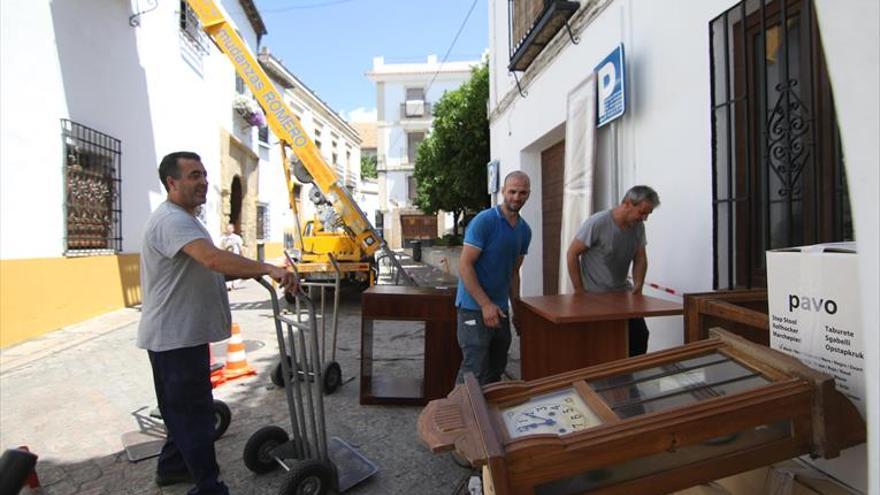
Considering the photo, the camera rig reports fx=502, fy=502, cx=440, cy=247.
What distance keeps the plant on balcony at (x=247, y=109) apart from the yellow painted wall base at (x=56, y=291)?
6969 mm

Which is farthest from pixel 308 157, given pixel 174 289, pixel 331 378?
pixel 174 289

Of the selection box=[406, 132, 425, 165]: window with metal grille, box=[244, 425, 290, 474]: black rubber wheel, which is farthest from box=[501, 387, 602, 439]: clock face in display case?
box=[406, 132, 425, 165]: window with metal grille

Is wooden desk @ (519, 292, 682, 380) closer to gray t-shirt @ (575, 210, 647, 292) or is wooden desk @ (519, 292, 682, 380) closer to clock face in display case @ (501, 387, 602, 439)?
gray t-shirt @ (575, 210, 647, 292)

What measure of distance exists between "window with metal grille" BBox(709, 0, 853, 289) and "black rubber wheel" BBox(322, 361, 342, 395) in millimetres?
3046

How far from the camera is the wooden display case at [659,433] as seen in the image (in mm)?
1159

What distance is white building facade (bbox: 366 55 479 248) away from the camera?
30438 mm

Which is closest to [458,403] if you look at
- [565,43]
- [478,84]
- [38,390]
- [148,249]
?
[148,249]

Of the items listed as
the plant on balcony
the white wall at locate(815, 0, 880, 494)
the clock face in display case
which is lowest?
the clock face in display case

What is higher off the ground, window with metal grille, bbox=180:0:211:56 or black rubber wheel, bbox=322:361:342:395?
window with metal grille, bbox=180:0:211:56

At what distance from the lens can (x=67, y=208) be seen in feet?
→ 22.0

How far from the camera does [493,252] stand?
9.89 feet

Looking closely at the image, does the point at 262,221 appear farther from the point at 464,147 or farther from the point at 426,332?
the point at 426,332

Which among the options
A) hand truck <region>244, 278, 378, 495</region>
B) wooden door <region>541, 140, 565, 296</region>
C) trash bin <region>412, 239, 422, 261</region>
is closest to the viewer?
hand truck <region>244, 278, 378, 495</region>

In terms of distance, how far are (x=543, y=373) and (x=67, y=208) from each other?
6778 mm
